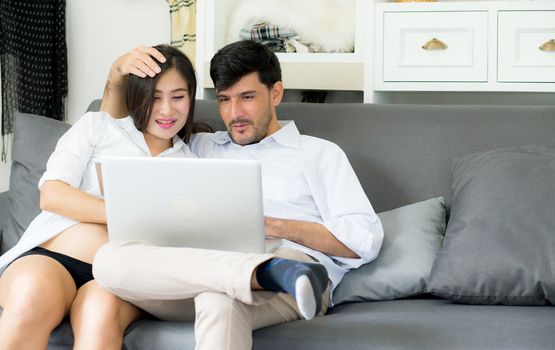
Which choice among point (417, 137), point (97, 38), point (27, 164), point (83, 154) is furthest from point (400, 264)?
point (97, 38)

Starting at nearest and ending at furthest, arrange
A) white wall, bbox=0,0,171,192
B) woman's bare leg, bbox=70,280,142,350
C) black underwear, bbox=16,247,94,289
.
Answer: woman's bare leg, bbox=70,280,142,350 < black underwear, bbox=16,247,94,289 < white wall, bbox=0,0,171,192

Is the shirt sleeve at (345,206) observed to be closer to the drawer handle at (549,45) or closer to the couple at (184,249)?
the couple at (184,249)

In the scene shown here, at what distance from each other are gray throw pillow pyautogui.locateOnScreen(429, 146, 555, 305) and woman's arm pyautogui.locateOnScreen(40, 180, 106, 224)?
80cm

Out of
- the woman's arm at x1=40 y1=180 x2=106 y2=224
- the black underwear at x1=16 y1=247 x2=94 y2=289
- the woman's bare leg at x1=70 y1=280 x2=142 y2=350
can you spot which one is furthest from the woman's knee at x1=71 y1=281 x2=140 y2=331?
the woman's arm at x1=40 y1=180 x2=106 y2=224

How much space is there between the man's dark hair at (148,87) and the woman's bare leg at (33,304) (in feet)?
1.71

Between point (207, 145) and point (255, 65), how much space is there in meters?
0.27

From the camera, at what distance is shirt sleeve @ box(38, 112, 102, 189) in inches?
82.5

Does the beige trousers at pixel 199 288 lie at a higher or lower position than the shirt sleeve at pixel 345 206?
lower

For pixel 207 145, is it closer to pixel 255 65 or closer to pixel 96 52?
pixel 255 65

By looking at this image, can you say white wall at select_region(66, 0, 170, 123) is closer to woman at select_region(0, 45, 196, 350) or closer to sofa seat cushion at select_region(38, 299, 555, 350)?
woman at select_region(0, 45, 196, 350)

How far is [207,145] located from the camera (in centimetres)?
241

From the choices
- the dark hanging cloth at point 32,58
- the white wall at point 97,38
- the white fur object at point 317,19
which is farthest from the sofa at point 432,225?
the white wall at point 97,38

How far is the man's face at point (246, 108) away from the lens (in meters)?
2.30

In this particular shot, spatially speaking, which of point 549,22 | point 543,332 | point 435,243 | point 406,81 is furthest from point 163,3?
point 543,332
